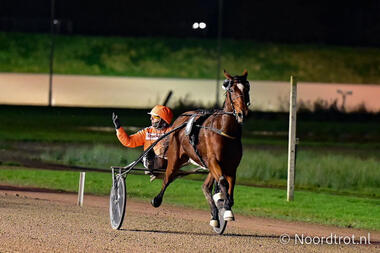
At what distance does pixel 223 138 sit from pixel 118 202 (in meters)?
1.97

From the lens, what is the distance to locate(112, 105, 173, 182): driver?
47.0 ft

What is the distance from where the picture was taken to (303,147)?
35688 millimetres

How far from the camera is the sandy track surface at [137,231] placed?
41.4 ft

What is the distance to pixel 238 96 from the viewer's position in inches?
502

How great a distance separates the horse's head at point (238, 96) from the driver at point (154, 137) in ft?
5.06

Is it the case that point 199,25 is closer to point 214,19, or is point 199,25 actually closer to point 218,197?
point 214,19

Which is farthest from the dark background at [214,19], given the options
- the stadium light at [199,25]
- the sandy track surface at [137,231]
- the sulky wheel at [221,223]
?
the sulky wheel at [221,223]

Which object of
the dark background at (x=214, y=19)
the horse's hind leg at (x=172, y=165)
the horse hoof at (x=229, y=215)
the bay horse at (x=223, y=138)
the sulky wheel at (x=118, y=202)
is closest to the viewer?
the horse hoof at (x=229, y=215)

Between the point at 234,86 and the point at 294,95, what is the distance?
6819mm

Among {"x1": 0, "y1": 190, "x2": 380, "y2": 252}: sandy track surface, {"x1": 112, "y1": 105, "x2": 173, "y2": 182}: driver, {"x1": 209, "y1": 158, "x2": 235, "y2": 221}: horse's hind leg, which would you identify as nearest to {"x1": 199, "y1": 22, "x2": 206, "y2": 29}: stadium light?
{"x1": 0, "y1": 190, "x2": 380, "y2": 252}: sandy track surface

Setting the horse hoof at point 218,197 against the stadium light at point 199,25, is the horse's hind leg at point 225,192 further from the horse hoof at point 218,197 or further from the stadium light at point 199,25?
the stadium light at point 199,25

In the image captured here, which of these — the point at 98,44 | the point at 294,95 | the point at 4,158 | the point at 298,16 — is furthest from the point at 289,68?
the point at 294,95

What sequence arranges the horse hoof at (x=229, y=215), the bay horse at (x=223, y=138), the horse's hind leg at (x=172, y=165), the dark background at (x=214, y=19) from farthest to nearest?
1. the dark background at (x=214, y=19)
2. the horse's hind leg at (x=172, y=165)
3. the bay horse at (x=223, y=138)
4. the horse hoof at (x=229, y=215)

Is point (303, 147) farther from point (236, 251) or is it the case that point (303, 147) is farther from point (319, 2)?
point (319, 2)
